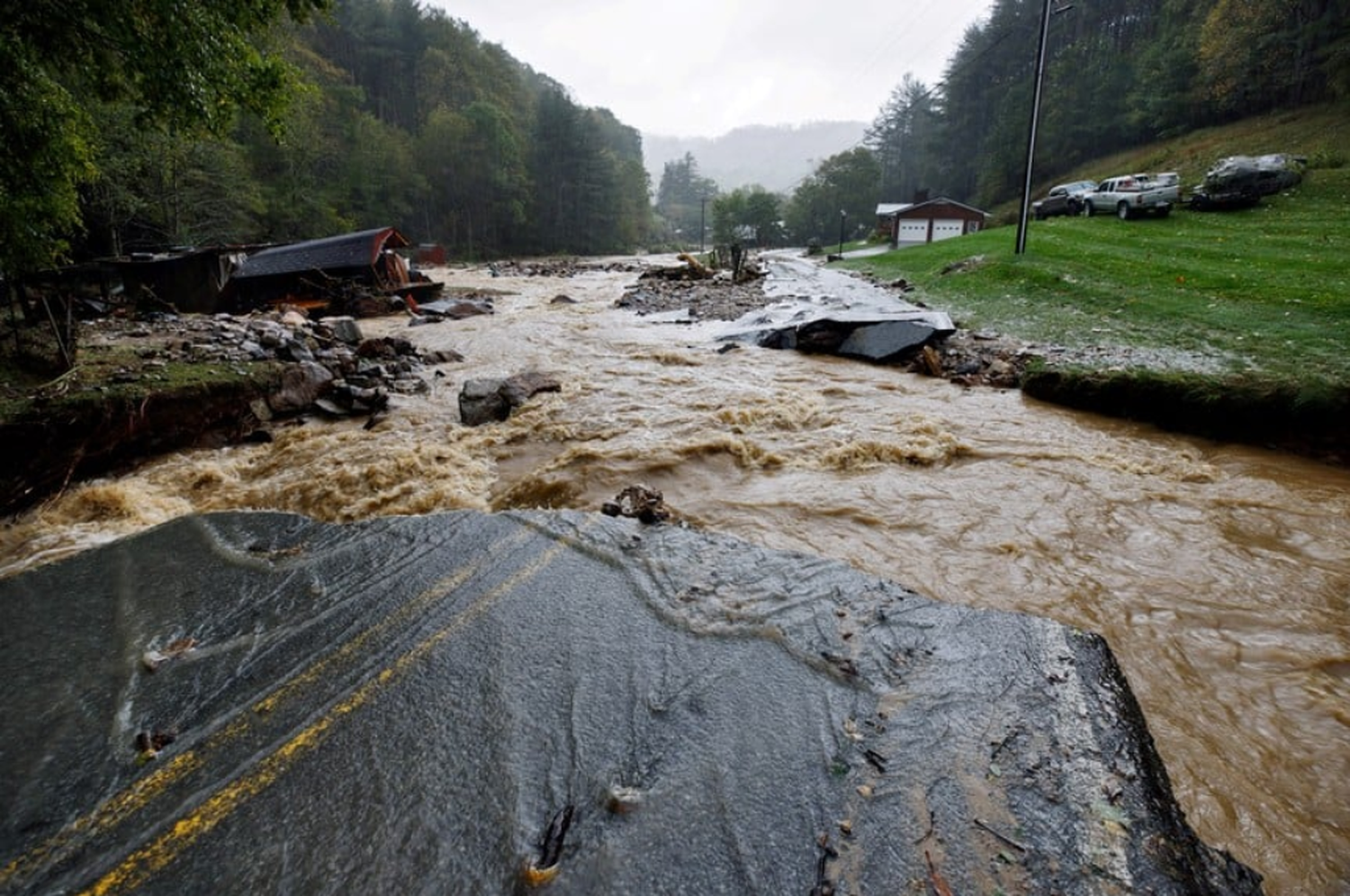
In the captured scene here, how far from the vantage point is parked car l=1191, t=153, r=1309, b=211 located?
20.9 meters

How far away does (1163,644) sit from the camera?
10.6ft

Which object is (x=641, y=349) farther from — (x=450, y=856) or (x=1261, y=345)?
(x=450, y=856)

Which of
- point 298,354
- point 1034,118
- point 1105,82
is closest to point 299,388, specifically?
point 298,354

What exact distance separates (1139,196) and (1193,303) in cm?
1663

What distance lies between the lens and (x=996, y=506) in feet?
16.3

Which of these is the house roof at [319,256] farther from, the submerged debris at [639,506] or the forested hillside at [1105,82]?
the forested hillside at [1105,82]

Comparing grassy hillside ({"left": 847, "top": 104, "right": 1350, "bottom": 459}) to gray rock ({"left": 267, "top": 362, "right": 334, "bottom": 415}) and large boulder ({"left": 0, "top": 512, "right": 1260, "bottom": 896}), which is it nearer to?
large boulder ({"left": 0, "top": 512, "right": 1260, "bottom": 896})

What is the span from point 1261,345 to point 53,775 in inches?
454

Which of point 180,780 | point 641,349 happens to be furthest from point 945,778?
point 641,349

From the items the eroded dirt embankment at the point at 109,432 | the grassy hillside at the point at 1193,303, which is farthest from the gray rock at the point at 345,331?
the grassy hillside at the point at 1193,303

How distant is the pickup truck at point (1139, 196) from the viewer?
21578 mm

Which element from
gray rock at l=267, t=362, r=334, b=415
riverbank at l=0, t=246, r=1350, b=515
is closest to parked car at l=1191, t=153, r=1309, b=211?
riverbank at l=0, t=246, r=1350, b=515

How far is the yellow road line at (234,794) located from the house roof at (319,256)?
66.8ft

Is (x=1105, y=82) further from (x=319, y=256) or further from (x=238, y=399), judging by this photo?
(x=238, y=399)
